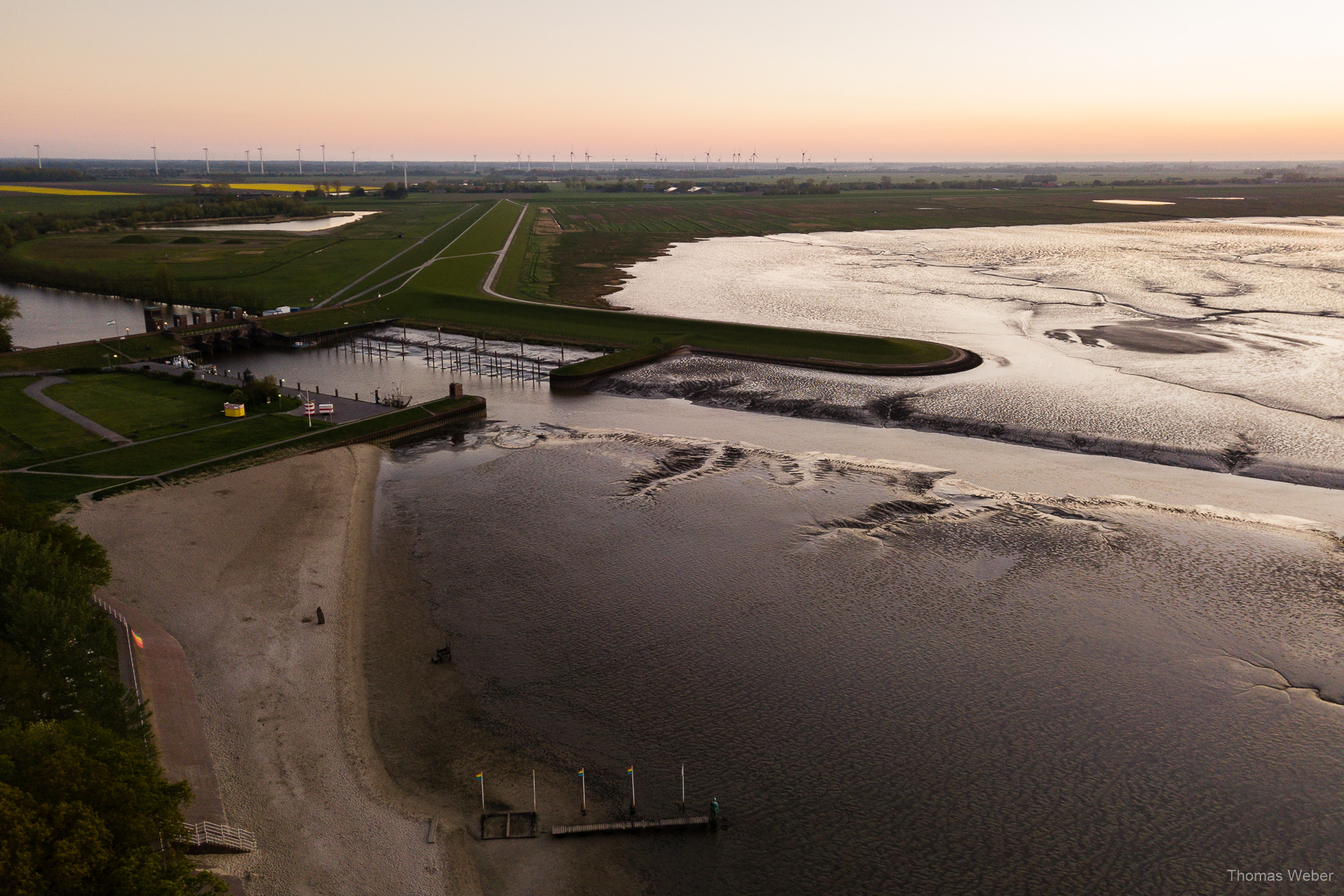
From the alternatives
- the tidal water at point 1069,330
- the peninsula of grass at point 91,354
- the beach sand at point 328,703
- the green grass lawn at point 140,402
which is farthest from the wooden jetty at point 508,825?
the peninsula of grass at point 91,354

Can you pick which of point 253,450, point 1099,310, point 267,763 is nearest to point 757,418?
point 253,450

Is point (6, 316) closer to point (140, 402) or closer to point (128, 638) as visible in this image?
point (140, 402)

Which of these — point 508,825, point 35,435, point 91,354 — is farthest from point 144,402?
point 508,825

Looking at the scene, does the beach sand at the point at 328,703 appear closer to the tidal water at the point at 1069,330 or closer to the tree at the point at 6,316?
the tidal water at the point at 1069,330

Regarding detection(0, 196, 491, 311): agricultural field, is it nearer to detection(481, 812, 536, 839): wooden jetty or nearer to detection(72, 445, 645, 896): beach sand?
detection(72, 445, 645, 896): beach sand

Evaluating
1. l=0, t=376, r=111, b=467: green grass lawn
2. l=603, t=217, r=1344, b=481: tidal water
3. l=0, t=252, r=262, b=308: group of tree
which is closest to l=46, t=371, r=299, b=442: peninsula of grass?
l=0, t=376, r=111, b=467: green grass lawn
